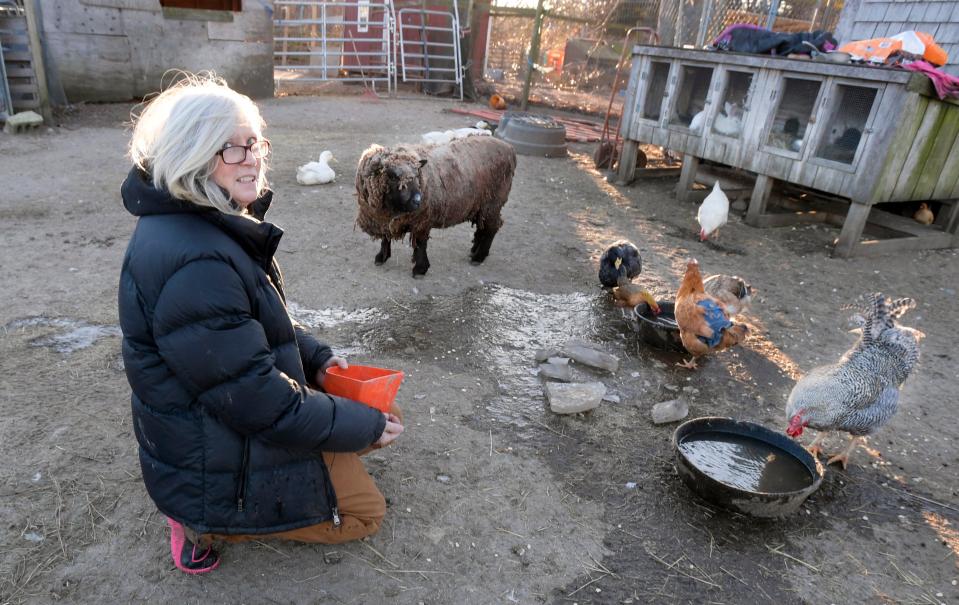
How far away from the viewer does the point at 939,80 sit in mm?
5734

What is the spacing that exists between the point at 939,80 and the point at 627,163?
382cm

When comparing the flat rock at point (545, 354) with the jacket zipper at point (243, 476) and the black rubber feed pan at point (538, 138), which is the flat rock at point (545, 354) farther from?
the black rubber feed pan at point (538, 138)

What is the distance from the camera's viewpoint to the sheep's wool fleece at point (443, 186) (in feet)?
→ 14.5

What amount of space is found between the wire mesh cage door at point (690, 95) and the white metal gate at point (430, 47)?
789 cm

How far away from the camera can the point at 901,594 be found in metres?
2.43

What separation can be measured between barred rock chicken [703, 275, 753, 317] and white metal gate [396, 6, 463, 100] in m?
11.9

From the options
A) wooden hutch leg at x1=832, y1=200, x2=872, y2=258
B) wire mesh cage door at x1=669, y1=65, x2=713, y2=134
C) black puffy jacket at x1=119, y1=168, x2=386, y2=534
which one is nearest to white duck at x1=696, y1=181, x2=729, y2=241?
wooden hutch leg at x1=832, y1=200, x2=872, y2=258

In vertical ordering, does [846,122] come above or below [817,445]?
above

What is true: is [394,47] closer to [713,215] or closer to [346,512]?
[713,215]

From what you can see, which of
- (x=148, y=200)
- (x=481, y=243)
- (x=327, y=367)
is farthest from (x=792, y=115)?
(x=148, y=200)

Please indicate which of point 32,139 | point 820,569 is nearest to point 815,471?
point 820,569

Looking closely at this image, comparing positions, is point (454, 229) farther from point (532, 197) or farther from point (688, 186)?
point (688, 186)

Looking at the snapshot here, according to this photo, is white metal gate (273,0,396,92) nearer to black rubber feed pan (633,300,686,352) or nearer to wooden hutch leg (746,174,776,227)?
wooden hutch leg (746,174,776,227)

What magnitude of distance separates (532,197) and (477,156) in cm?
264
